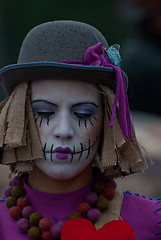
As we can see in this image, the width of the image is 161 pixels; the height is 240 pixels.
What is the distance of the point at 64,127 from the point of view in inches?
68.0

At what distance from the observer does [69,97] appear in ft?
5.81

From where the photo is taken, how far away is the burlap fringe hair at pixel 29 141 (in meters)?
1.78

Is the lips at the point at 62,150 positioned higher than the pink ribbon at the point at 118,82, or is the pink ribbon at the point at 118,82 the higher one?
the pink ribbon at the point at 118,82

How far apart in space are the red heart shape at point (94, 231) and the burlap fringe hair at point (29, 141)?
9.7 inches

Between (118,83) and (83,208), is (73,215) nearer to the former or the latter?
(83,208)

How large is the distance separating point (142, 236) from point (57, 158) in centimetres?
49

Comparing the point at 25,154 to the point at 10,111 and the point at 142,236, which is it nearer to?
the point at 10,111

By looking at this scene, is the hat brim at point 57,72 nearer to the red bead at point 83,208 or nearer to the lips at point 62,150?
the lips at point 62,150

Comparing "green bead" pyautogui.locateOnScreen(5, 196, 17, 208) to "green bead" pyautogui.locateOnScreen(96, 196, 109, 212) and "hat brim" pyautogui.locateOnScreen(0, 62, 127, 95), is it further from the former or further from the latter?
"hat brim" pyautogui.locateOnScreen(0, 62, 127, 95)

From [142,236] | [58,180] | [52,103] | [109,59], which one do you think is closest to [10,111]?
[52,103]

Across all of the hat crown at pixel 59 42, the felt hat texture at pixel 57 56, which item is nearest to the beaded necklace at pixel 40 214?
the felt hat texture at pixel 57 56

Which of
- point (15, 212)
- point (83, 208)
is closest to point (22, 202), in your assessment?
point (15, 212)

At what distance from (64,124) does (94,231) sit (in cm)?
45

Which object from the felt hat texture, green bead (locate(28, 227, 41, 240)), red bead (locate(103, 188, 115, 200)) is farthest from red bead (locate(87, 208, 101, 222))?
the felt hat texture
